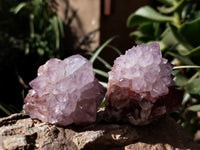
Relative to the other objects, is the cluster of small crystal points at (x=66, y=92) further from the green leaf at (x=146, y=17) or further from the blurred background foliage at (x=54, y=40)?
the green leaf at (x=146, y=17)

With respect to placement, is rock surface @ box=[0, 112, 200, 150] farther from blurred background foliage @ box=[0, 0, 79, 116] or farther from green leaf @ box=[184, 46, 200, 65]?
blurred background foliage @ box=[0, 0, 79, 116]

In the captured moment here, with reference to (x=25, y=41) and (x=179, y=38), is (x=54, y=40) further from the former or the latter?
(x=179, y=38)

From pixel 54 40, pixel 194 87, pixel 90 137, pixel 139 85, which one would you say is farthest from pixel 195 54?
pixel 54 40

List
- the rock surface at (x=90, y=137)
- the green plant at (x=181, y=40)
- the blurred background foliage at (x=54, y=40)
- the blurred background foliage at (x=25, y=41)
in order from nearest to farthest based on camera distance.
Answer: the rock surface at (x=90, y=137), the green plant at (x=181, y=40), the blurred background foliage at (x=54, y=40), the blurred background foliage at (x=25, y=41)

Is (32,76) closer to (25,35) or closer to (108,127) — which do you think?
(25,35)

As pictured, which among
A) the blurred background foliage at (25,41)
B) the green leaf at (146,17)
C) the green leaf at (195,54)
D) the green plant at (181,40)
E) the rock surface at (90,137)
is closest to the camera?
the rock surface at (90,137)

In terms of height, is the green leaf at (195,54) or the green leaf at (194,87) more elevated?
the green leaf at (195,54)

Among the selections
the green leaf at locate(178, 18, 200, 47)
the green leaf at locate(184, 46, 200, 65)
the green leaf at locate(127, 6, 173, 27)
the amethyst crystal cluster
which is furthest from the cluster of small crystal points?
the green leaf at locate(127, 6, 173, 27)

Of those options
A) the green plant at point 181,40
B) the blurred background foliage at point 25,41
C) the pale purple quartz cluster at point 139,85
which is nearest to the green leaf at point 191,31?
the green plant at point 181,40
